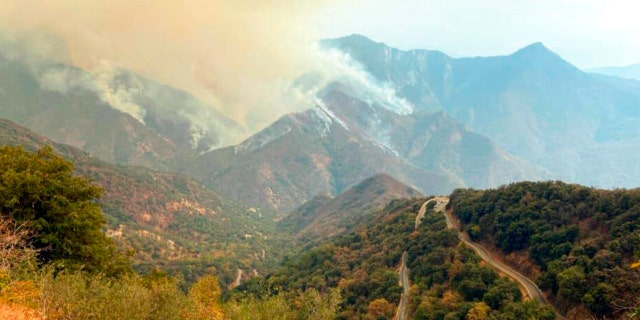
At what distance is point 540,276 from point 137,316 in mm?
78590

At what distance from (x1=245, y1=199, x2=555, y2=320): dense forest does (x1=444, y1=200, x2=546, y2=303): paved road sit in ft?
10.7

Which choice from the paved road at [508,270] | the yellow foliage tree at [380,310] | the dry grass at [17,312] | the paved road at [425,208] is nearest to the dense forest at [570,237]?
the paved road at [508,270]

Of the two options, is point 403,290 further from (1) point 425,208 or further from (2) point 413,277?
(1) point 425,208

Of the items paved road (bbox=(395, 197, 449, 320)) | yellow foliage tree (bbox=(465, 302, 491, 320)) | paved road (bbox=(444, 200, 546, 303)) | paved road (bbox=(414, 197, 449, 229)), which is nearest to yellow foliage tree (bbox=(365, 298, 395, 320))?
paved road (bbox=(395, 197, 449, 320))

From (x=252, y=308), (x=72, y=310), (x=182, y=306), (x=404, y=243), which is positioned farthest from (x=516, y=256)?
(x=72, y=310)

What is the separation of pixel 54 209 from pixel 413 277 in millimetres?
86403

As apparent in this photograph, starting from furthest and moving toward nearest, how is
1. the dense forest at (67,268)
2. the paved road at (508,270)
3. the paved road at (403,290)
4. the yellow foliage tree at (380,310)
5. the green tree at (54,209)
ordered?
the paved road at (403,290), the yellow foliage tree at (380,310), the paved road at (508,270), the green tree at (54,209), the dense forest at (67,268)

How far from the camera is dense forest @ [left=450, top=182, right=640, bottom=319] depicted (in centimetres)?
6912

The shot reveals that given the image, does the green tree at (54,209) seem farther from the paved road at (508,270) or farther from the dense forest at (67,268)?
the paved road at (508,270)

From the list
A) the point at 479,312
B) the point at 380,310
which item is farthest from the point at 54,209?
the point at 380,310

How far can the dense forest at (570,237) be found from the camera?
69125 millimetres

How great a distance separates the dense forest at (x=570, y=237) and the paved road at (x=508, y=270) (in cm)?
176

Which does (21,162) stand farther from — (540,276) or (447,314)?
(540,276)

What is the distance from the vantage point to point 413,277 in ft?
382
